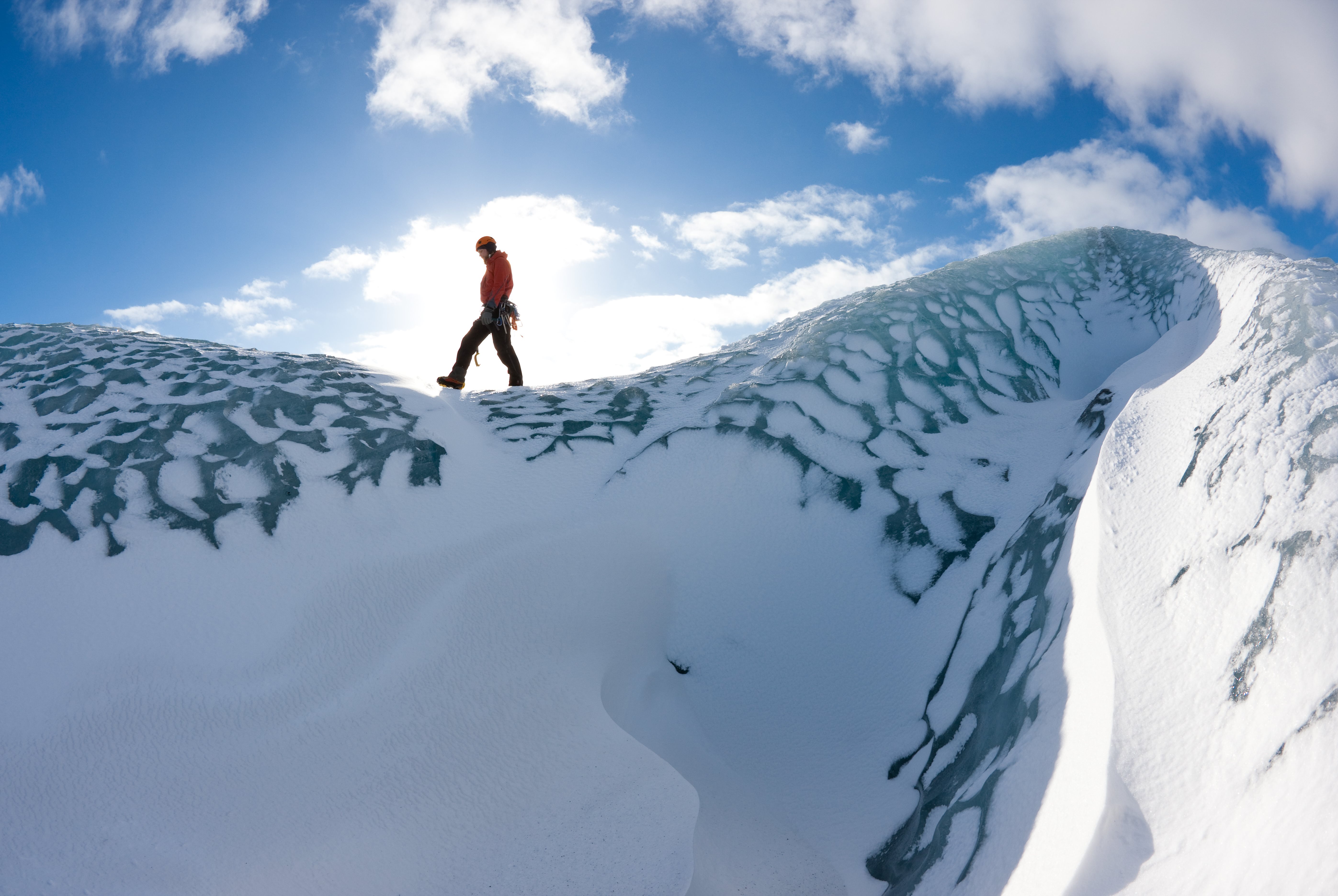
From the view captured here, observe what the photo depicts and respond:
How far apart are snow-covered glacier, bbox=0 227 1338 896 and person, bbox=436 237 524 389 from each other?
0.95m

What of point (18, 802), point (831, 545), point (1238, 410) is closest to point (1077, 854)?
point (1238, 410)

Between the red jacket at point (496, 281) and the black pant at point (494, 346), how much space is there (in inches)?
7.8

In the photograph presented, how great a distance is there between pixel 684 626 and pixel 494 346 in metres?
3.22

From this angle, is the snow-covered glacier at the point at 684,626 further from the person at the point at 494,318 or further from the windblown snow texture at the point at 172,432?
the person at the point at 494,318

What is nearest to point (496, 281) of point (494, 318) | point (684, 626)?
point (494, 318)

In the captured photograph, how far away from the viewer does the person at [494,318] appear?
18.4 feet

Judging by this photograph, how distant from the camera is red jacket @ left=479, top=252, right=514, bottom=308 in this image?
5.69m

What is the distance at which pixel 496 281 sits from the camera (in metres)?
5.73

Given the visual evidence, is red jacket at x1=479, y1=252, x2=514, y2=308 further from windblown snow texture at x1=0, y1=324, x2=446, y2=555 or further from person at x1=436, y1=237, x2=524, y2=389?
windblown snow texture at x1=0, y1=324, x2=446, y2=555

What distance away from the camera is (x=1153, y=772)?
1619mm

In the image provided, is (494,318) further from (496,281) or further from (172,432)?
(172,432)

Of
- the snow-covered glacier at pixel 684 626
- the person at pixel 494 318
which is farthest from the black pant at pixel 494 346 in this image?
the snow-covered glacier at pixel 684 626

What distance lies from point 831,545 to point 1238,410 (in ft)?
5.87

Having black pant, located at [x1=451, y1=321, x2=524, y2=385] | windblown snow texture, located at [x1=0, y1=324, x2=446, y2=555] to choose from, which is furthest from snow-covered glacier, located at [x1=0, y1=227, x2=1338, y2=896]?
black pant, located at [x1=451, y1=321, x2=524, y2=385]
